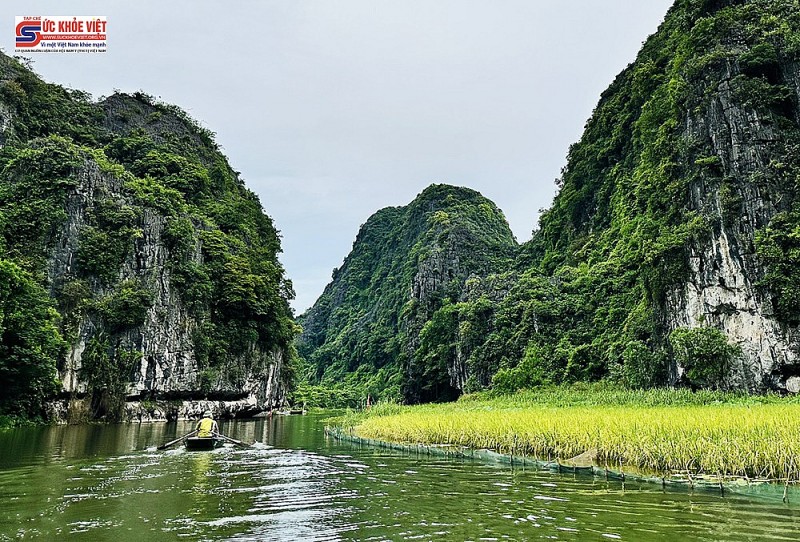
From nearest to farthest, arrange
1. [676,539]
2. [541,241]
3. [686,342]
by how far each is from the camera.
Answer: [676,539], [686,342], [541,241]

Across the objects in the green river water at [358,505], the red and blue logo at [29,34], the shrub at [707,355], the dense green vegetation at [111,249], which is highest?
the red and blue logo at [29,34]

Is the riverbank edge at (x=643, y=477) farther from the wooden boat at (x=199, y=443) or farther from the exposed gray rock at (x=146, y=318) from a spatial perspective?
the exposed gray rock at (x=146, y=318)

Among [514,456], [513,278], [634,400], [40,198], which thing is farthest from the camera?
[513,278]

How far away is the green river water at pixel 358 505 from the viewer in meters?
6.01

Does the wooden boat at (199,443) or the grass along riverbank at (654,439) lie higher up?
the grass along riverbank at (654,439)

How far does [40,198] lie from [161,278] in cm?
770

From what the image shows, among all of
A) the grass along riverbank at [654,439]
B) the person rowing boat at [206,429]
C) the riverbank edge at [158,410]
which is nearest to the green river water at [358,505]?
the grass along riverbank at [654,439]

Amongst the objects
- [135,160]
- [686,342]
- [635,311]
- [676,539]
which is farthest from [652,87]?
[676,539]

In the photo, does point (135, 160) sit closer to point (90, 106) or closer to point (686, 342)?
point (90, 106)

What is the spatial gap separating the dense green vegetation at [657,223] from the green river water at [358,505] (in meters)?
20.7

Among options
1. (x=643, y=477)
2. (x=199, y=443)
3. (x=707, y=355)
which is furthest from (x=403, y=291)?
(x=643, y=477)

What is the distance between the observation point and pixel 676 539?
561 cm

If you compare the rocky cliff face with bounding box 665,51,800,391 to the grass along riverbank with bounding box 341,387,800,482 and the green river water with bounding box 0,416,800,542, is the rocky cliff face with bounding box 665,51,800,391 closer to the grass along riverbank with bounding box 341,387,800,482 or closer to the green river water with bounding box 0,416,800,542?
the grass along riverbank with bounding box 341,387,800,482

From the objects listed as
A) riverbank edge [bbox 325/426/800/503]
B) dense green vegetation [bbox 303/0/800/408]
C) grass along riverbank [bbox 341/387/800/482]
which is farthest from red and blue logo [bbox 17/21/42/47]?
dense green vegetation [bbox 303/0/800/408]
